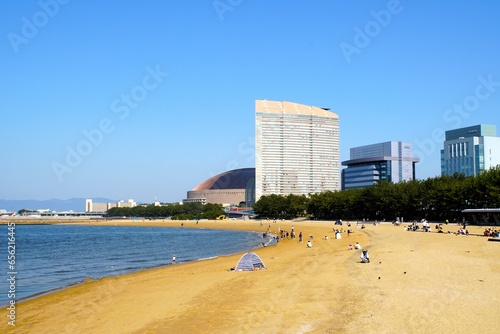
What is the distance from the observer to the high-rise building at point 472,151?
596ft

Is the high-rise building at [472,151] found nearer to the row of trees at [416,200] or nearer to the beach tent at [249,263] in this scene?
the row of trees at [416,200]

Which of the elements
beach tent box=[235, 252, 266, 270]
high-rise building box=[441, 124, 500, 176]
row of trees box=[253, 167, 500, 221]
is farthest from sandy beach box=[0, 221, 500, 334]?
high-rise building box=[441, 124, 500, 176]

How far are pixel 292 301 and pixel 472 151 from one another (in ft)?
611

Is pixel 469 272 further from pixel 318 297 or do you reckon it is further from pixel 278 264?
pixel 278 264

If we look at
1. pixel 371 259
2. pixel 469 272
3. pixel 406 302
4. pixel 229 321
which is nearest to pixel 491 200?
pixel 371 259

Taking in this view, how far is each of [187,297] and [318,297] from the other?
6031 mm

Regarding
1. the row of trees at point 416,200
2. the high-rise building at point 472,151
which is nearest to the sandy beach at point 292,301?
the row of trees at point 416,200

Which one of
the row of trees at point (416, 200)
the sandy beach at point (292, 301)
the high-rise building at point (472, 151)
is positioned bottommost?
the sandy beach at point (292, 301)

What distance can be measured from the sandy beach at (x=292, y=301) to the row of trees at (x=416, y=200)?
47140mm

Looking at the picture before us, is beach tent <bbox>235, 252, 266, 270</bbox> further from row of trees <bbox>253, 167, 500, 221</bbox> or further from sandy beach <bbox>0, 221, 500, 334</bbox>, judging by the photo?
row of trees <bbox>253, 167, 500, 221</bbox>

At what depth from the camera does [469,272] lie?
78.4 feet

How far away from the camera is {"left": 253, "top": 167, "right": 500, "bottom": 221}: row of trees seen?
72.4m

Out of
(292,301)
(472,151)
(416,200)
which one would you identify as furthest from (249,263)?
(472,151)

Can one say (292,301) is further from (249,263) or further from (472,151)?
(472,151)
